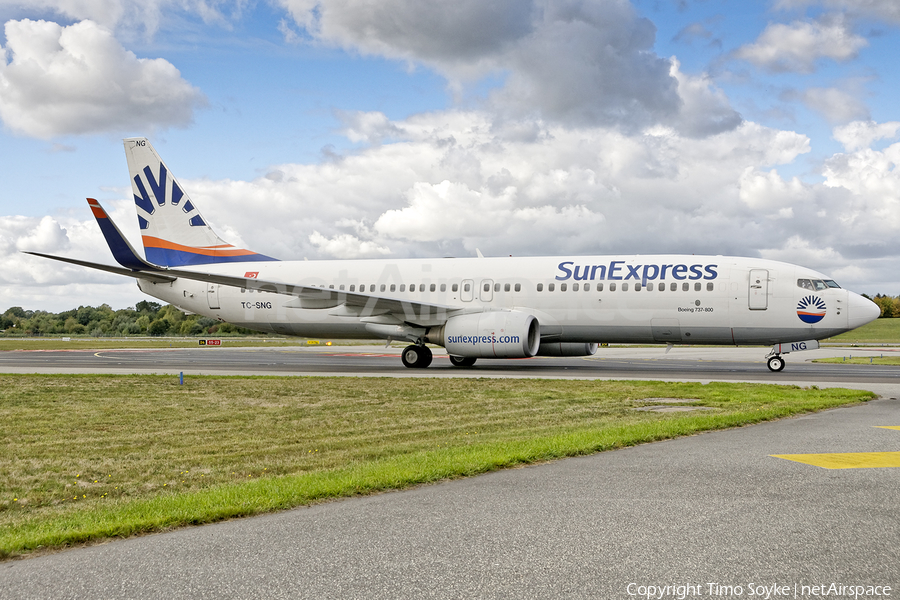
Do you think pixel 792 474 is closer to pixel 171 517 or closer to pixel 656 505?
pixel 656 505

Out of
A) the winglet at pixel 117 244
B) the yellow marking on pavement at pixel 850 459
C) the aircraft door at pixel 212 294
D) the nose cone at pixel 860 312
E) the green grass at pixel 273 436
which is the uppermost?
the winglet at pixel 117 244

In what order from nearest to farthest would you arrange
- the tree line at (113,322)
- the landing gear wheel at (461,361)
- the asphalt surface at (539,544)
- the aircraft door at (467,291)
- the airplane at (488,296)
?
the asphalt surface at (539,544) → the airplane at (488,296) → the aircraft door at (467,291) → the landing gear wheel at (461,361) → the tree line at (113,322)

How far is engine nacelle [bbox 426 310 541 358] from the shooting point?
22734mm

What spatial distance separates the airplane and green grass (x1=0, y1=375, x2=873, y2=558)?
5.72 meters

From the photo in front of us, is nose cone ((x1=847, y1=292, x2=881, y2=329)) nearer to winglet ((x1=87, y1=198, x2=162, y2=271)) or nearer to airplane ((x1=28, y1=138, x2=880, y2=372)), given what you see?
airplane ((x1=28, y1=138, x2=880, y2=372))

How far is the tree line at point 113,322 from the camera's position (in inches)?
4289

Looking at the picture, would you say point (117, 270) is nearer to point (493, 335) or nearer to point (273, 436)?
point (493, 335)

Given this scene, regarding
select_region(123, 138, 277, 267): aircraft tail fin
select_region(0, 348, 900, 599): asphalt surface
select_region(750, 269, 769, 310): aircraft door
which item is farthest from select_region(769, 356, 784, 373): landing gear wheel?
select_region(123, 138, 277, 267): aircraft tail fin

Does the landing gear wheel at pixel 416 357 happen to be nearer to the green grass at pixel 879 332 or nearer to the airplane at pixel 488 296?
the airplane at pixel 488 296

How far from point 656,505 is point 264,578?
10.3 ft

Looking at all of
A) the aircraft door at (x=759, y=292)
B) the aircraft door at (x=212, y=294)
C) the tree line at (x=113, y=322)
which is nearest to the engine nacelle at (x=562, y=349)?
the aircraft door at (x=759, y=292)

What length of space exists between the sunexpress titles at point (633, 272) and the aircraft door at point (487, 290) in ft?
7.63

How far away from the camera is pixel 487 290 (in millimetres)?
25344
